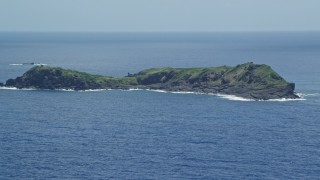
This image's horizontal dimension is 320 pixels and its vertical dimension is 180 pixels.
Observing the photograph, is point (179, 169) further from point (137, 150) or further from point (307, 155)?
point (307, 155)

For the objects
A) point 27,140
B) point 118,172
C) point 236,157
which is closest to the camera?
point 118,172

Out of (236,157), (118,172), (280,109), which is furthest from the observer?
(280,109)

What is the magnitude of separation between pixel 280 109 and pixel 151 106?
Result: 37260mm

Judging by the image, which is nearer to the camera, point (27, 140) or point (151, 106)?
point (27, 140)

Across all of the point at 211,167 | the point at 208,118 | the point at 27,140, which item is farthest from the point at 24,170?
the point at 208,118

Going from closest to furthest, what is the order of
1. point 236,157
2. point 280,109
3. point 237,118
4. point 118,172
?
point 118,172 < point 236,157 < point 237,118 < point 280,109

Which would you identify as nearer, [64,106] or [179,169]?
[179,169]

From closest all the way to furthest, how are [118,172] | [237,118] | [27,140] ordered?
[118,172] → [27,140] → [237,118]

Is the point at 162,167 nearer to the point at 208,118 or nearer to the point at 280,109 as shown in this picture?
the point at 208,118

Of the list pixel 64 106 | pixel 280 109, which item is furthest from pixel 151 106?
pixel 280 109

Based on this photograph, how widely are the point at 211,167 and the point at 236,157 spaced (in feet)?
29.2

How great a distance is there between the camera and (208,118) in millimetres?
160375

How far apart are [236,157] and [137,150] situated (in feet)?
65.4

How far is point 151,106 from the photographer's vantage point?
598 feet
